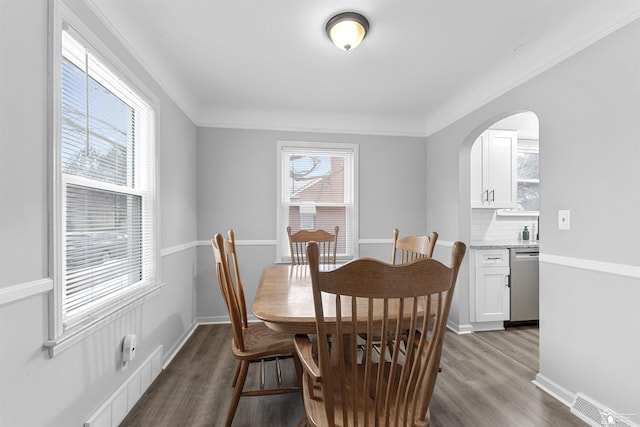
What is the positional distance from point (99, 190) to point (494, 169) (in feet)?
12.6

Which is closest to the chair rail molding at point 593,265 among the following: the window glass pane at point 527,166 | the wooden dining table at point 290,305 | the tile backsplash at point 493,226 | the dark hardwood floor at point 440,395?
Answer: the dark hardwood floor at point 440,395

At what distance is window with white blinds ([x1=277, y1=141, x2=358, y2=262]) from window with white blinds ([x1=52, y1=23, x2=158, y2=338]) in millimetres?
1626

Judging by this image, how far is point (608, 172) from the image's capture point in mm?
1754

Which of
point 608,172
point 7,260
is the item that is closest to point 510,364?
point 608,172

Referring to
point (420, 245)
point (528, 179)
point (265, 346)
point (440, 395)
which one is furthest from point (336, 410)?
point (528, 179)

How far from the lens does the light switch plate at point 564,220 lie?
79.1 inches

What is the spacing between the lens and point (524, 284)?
331 cm

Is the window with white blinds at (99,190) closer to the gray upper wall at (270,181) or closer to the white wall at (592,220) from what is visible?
the gray upper wall at (270,181)

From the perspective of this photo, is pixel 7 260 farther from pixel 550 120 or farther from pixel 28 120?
pixel 550 120

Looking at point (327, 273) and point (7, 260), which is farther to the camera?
point (7, 260)

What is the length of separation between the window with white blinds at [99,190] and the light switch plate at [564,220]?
2.88 metres

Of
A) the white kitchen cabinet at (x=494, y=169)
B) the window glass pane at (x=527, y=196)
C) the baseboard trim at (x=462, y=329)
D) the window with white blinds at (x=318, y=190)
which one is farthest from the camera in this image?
the window glass pane at (x=527, y=196)

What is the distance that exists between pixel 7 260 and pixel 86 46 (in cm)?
110

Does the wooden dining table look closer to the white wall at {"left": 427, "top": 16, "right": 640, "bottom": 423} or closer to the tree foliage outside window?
the white wall at {"left": 427, "top": 16, "right": 640, "bottom": 423}
